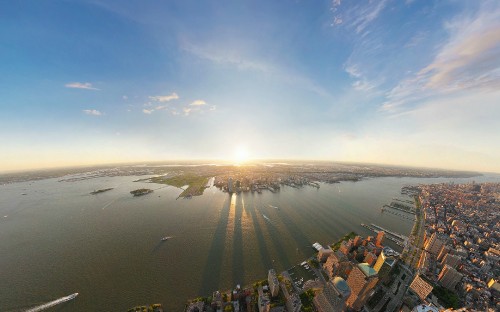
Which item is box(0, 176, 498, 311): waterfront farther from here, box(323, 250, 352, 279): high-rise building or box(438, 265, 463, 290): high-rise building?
box(438, 265, 463, 290): high-rise building

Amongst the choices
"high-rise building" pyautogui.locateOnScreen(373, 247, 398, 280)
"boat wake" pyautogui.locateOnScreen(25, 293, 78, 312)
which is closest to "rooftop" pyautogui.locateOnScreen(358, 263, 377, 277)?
"high-rise building" pyautogui.locateOnScreen(373, 247, 398, 280)

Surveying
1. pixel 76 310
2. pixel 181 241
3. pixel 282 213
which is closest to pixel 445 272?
pixel 282 213

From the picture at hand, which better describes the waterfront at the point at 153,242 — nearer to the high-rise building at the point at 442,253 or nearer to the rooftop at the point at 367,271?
the rooftop at the point at 367,271

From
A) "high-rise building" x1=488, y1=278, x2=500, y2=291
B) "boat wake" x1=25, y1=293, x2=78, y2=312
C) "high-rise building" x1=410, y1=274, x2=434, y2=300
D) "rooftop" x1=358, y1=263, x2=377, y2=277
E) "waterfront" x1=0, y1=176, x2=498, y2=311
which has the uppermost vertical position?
"rooftop" x1=358, y1=263, x2=377, y2=277

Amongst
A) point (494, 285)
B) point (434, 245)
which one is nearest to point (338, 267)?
point (494, 285)

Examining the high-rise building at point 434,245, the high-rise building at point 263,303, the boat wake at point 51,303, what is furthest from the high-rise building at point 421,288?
the boat wake at point 51,303

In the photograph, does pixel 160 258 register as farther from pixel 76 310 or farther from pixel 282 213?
pixel 282 213
